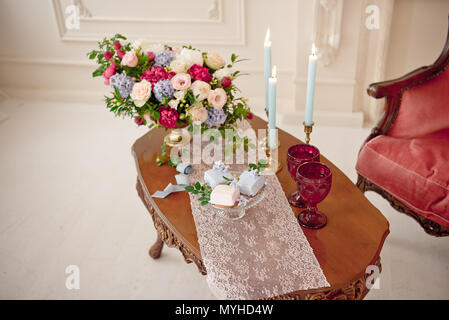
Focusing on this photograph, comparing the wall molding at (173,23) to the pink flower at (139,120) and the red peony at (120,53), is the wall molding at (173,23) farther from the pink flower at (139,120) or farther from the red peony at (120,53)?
the pink flower at (139,120)

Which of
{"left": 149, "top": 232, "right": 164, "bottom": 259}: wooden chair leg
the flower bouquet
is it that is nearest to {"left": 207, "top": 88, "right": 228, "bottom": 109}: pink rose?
the flower bouquet

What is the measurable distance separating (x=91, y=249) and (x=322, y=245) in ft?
3.97

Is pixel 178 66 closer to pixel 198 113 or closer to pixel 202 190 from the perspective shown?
pixel 198 113

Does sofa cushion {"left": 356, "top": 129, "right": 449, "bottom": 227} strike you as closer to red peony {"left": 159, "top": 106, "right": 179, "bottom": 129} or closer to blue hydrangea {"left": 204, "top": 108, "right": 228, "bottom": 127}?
blue hydrangea {"left": 204, "top": 108, "right": 228, "bottom": 127}

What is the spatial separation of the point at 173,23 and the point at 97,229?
5.67 feet

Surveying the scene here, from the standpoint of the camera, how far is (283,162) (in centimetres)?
161

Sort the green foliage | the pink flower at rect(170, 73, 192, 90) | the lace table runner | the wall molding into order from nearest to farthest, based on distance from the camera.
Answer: the lace table runner, the green foliage, the pink flower at rect(170, 73, 192, 90), the wall molding

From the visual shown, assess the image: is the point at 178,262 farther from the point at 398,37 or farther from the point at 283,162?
the point at 398,37

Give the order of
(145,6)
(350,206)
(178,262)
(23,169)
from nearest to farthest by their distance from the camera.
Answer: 1. (350,206)
2. (178,262)
3. (23,169)
4. (145,6)

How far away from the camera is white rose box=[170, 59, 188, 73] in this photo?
4.89ft

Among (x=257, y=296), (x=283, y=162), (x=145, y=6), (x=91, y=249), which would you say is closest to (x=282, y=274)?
(x=257, y=296)

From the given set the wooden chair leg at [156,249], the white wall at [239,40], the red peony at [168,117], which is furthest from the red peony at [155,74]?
the white wall at [239,40]

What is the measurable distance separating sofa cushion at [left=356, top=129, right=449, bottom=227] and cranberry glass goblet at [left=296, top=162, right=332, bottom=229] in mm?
541

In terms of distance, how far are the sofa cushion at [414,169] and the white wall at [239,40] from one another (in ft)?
3.61
